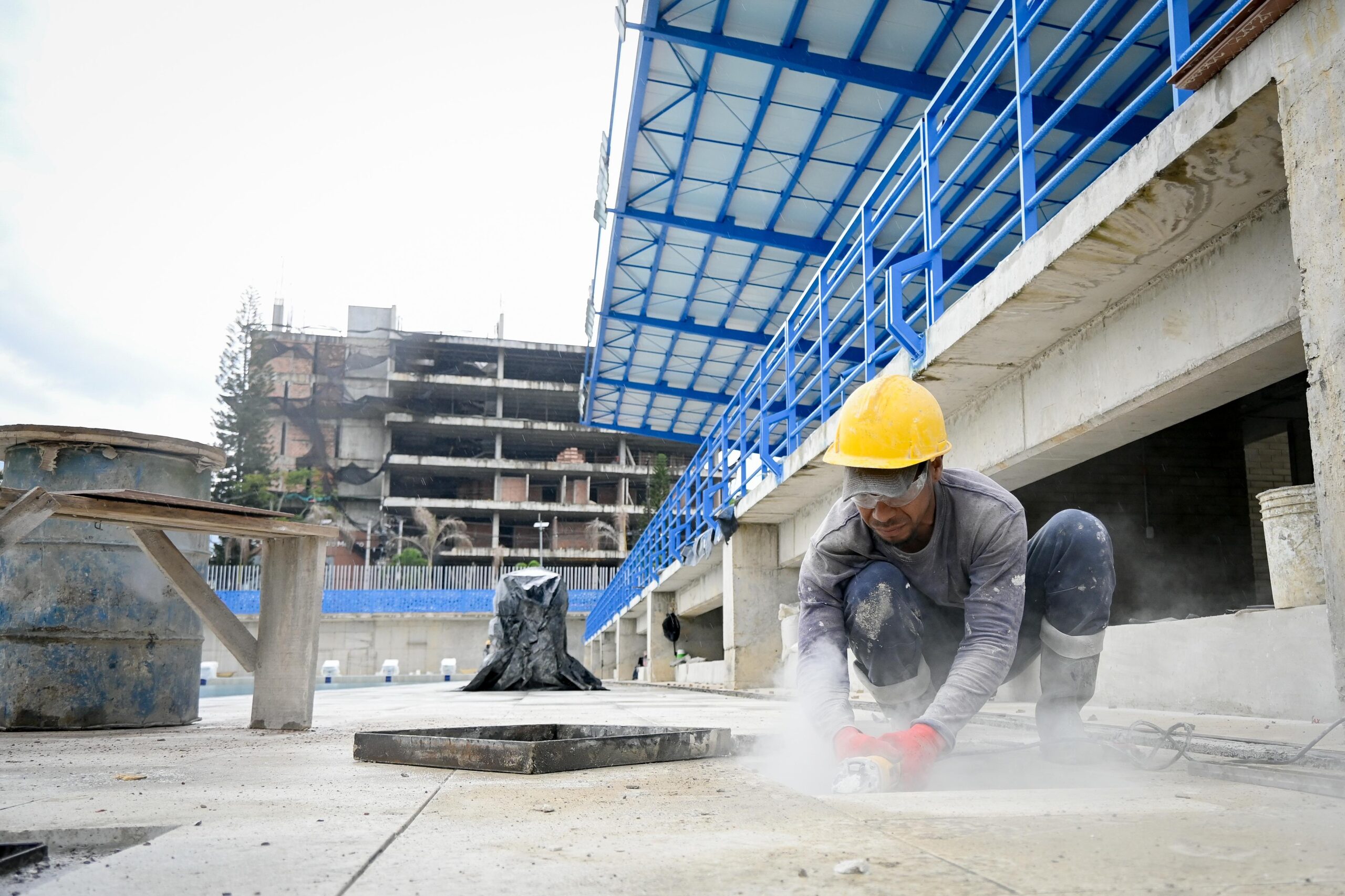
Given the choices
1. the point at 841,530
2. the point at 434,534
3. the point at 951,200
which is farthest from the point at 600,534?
the point at 841,530

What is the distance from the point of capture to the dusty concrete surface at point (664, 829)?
147cm

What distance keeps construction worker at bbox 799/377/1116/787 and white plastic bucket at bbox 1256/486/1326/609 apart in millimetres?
3078

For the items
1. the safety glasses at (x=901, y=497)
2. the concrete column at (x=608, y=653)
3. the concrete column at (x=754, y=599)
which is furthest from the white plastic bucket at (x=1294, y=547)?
the concrete column at (x=608, y=653)

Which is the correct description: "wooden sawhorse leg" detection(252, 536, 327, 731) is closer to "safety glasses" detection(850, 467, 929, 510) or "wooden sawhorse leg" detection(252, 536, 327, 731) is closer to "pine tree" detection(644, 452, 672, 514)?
"safety glasses" detection(850, 467, 929, 510)

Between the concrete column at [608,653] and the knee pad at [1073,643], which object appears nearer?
the knee pad at [1073,643]

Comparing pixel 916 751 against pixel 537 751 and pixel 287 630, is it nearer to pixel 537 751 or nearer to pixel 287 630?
pixel 537 751

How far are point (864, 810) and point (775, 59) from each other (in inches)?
425

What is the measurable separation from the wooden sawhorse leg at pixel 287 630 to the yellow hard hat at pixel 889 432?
11.3 ft

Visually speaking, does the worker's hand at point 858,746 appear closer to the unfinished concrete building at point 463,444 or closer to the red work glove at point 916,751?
the red work glove at point 916,751

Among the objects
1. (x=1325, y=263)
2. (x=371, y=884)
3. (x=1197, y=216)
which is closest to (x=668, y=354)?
(x=1197, y=216)

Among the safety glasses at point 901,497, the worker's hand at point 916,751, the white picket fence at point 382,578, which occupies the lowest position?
the worker's hand at point 916,751

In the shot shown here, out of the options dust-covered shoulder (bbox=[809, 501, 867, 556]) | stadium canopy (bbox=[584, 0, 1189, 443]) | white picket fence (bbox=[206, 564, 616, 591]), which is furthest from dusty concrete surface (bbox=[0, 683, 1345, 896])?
white picket fence (bbox=[206, 564, 616, 591])

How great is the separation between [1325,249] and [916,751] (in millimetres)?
2029

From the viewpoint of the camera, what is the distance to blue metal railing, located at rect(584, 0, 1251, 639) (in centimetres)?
569
